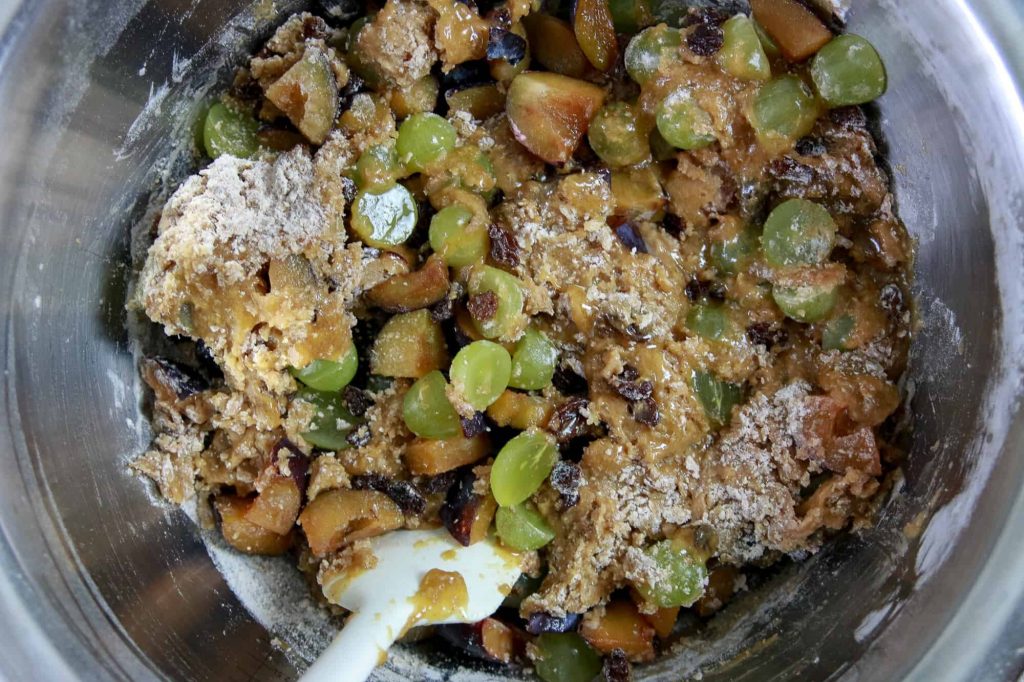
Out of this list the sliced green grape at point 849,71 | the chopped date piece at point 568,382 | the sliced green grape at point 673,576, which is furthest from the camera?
the chopped date piece at point 568,382

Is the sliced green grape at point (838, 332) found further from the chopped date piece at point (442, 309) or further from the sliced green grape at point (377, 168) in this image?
the sliced green grape at point (377, 168)

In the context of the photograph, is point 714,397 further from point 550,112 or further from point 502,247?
point 550,112

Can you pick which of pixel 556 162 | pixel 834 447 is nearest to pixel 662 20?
pixel 556 162

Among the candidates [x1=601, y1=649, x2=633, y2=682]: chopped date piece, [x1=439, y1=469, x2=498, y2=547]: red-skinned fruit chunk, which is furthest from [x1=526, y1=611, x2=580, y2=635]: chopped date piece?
[x1=439, y1=469, x2=498, y2=547]: red-skinned fruit chunk

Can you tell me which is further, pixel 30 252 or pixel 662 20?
pixel 662 20

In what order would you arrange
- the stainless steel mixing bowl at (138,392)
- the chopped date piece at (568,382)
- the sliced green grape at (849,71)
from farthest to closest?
the chopped date piece at (568,382) < the sliced green grape at (849,71) < the stainless steel mixing bowl at (138,392)

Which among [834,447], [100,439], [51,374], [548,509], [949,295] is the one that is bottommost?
Answer: [100,439]

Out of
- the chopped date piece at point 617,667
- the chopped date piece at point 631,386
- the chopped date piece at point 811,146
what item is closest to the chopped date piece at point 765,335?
the chopped date piece at point 631,386

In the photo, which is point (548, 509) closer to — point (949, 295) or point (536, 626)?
point (536, 626)
